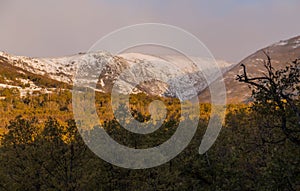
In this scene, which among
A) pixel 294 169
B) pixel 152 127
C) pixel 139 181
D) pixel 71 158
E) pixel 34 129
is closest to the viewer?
pixel 294 169

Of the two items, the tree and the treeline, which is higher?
the tree

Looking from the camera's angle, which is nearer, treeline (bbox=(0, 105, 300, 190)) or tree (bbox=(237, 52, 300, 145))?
tree (bbox=(237, 52, 300, 145))

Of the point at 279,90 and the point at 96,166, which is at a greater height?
the point at 279,90

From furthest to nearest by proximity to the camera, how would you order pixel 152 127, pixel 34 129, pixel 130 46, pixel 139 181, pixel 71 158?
pixel 34 129, pixel 152 127, pixel 71 158, pixel 139 181, pixel 130 46

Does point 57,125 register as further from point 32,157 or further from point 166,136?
point 166,136

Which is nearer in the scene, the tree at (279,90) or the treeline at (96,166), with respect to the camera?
the tree at (279,90)

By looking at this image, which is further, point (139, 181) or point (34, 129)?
point (34, 129)

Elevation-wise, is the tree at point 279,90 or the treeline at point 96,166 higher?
the tree at point 279,90

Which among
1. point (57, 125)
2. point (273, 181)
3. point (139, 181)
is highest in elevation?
point (57, 125)

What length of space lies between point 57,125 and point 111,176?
28.8 ft

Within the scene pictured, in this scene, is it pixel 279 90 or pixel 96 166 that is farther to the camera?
pixel 96 166

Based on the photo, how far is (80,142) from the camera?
44938 millimetres

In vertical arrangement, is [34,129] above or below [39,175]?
above

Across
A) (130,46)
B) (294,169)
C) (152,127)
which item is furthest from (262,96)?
(152,127)
